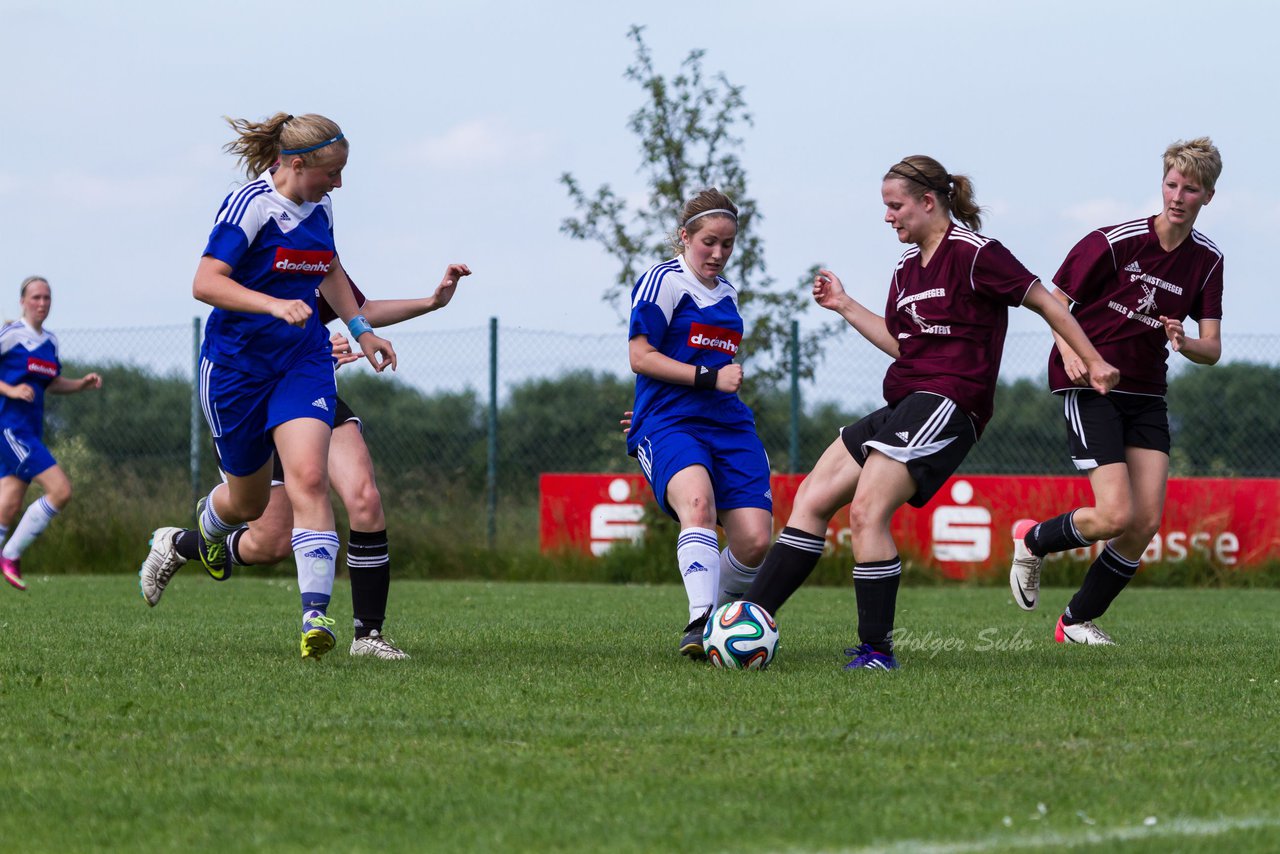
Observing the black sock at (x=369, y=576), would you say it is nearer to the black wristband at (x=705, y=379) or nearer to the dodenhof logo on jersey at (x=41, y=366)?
the black wristband at (x=705, y=379)

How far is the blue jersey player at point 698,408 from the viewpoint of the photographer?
6.16 meters

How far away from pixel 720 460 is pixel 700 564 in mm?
504

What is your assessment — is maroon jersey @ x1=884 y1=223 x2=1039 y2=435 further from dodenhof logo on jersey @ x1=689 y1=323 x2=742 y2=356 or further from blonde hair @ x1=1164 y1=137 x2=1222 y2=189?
blonde hair @ x1=1164 y1=137 x2=1222 y2=189

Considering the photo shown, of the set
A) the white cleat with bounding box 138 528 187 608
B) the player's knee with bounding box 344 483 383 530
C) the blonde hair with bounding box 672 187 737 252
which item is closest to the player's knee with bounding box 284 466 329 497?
the player's knee with bounding box 344 483 383 530

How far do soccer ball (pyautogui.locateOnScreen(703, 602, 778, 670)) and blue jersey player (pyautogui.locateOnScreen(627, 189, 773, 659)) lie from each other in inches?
11.1

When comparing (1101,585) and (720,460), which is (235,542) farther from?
(1101,585)

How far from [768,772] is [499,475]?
11964 mm

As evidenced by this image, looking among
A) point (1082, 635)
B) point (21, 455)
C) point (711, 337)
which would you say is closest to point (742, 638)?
point (711, 337)

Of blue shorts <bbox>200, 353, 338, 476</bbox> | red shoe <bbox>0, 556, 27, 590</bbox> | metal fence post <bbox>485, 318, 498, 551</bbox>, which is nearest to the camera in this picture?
blue shorts <bbox>200, 353, 338, 476</bbox>

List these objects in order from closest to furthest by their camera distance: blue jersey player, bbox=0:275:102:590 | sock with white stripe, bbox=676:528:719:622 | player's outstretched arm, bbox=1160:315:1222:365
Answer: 1. sock with white stripe, bbox=676:528:719:622
2. player's outstretched arm, bbox=1160:315:1222:365
3. blue jersey player, bbox=0:275:102:590

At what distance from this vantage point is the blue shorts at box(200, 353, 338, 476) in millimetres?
5957

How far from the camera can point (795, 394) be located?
15141 millimetres

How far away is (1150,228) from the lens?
677cm

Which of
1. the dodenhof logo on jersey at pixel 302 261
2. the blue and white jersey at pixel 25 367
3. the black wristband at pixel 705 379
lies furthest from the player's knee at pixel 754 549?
the blue and white jersey at pixel 25 367
